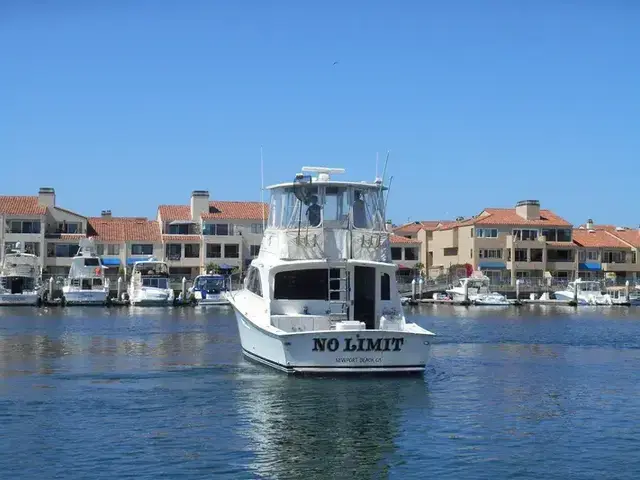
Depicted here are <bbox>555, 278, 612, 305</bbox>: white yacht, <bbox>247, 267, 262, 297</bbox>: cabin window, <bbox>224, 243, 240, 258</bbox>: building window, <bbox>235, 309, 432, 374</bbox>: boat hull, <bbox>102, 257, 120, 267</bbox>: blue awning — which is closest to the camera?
<bbox>235, 309, 432, 374</bbox>: boat hull

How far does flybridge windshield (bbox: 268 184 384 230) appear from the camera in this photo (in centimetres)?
2997

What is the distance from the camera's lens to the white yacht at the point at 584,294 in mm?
92125

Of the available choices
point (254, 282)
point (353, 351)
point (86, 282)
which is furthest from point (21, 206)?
point (353, 351)

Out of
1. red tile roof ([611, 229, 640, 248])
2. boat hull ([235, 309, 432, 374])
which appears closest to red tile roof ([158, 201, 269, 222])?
red tile roof ([611, 229, 640, 248])

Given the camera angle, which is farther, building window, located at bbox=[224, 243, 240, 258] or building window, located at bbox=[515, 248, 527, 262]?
building window, located at bbox=[515, 248, 527, 262]

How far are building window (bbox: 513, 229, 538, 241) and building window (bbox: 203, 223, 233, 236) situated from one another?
31.0 metres

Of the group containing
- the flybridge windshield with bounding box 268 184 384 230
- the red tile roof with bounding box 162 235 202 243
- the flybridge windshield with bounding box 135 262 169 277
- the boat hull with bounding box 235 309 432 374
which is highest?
the red tile roof with bounding box 162 235 202 243

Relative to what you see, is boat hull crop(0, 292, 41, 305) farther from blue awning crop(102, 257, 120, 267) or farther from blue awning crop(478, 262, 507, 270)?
blue awning crop(478, 262, 507, 270)

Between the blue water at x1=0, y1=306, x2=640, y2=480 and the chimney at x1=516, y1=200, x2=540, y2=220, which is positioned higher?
the chimney at x1=516, y1=200, x2=540, y2=220

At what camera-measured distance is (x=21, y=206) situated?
96125 mm

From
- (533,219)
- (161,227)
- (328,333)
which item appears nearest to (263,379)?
(328,333)

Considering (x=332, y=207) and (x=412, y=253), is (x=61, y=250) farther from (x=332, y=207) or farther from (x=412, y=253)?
(x=332, y=207)

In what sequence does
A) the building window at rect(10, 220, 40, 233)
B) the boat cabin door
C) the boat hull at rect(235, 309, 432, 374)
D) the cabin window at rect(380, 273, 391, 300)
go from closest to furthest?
the boat hull at rect(235, 309, 432, 374) < the boat cabin door < the cabin window at rect(380, 273, 391, 300) < the building window at rect(10, 220, 40, 233)

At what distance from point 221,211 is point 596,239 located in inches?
1743
